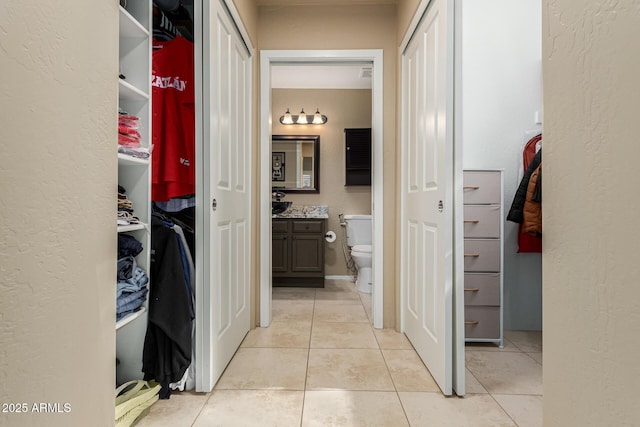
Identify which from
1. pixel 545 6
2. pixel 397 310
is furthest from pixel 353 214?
pixel 545 6

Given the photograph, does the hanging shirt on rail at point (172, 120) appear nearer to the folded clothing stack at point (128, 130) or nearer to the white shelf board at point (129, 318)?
the folded clothing stack at point (128, 130)

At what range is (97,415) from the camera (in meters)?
0.76

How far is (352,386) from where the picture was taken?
1676 millimetres

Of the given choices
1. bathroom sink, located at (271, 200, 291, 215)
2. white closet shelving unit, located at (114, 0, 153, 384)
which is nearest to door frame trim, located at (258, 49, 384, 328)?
white closet shelving unit, located at (114, 0, 153, 384)

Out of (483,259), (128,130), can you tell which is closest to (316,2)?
(128,130)

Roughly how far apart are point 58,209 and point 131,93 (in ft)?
3.17

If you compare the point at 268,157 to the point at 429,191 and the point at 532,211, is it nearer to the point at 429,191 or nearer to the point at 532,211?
the point at 429,191

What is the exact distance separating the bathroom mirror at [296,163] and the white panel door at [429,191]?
6.67 ft

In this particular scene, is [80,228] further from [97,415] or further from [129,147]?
[129,147]

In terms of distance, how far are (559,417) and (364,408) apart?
97cm

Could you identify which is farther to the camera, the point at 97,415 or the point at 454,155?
the point at 454,155

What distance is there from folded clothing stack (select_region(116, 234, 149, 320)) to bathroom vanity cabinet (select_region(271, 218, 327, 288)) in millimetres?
2347

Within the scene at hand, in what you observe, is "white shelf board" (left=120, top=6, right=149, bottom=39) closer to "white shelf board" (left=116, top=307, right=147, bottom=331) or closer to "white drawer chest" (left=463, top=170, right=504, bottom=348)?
"white shelf board" (left=116, top=307, right=147, bottom=331)

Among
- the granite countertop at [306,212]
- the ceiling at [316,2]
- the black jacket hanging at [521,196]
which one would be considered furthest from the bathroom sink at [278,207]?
the black jacket hanging at [521,196]
